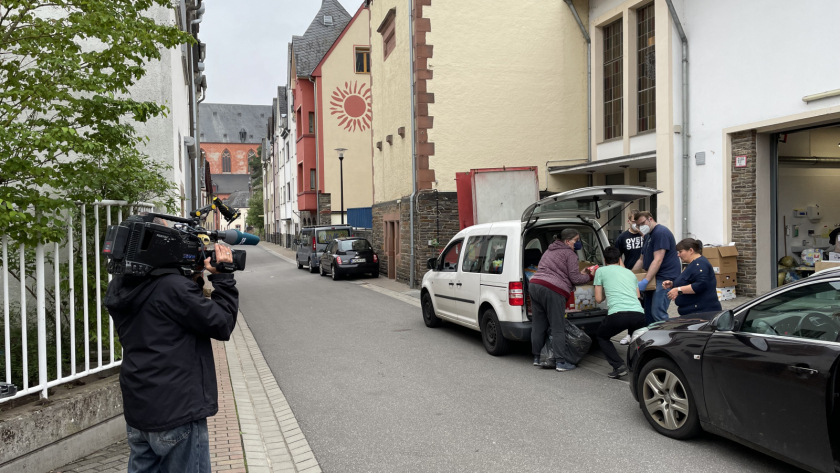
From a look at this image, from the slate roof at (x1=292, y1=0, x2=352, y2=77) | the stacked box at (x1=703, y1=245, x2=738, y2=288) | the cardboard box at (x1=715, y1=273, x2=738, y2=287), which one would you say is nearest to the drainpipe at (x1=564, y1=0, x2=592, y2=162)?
the stacked box at (x1=703, y1=245, x2=738, y2=288)

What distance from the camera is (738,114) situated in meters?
12.3

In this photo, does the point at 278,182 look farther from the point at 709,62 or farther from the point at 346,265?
the point at 709,62

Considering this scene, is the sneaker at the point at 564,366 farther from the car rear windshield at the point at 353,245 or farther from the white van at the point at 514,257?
the car rear windshield at the point at 353,245

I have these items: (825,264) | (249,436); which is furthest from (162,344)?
(825,264)

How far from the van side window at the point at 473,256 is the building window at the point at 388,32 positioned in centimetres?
1225

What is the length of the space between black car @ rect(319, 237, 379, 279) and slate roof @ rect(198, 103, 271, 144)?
87950 millimetres

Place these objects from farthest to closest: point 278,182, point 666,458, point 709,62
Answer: point 278,182 → point 709,62 → point 666,458

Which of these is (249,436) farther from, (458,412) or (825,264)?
(825,264)

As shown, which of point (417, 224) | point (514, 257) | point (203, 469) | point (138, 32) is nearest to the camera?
point (203, 469)

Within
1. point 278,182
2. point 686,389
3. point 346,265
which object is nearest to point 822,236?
point 686,389

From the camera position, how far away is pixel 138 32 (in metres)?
4.94

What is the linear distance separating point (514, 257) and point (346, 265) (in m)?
13.9

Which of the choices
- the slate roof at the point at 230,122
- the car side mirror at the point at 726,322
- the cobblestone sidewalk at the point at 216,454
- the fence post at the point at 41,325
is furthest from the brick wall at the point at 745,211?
the slate roof at the point at 230,122

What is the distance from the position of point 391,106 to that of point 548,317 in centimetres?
1436
